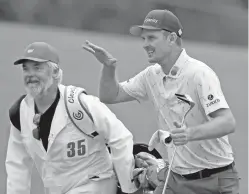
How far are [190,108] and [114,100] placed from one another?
861mm

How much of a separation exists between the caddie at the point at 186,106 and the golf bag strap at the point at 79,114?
0.93 feet

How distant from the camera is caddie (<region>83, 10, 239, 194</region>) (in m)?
4.16

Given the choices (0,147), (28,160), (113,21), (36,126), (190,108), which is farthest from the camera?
(113,21)

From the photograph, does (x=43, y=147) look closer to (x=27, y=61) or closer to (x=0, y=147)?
(x=27, y=61)

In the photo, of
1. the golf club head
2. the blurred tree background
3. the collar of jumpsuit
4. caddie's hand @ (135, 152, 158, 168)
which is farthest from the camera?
the blurred tree background

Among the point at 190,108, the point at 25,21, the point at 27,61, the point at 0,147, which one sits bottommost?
the point at 0,147

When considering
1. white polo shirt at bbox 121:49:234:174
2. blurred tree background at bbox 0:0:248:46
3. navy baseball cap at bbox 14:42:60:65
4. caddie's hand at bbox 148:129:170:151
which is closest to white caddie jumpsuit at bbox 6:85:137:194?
navy baseball cap at bbox 14:42:60:65

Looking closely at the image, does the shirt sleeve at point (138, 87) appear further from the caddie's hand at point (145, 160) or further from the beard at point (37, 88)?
the beard at point (37, 88)

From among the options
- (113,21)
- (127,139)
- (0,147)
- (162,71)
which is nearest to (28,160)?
(127,139)

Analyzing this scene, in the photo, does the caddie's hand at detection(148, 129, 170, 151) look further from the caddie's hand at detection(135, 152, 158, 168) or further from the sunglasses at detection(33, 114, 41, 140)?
the sunglasses at detection(33, 114, 41, 140)

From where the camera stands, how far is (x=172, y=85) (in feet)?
14.5

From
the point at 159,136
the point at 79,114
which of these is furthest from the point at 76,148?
the point at 159,136

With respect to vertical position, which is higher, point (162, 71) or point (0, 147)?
point (162, 71)

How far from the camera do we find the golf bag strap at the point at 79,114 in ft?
15.2
